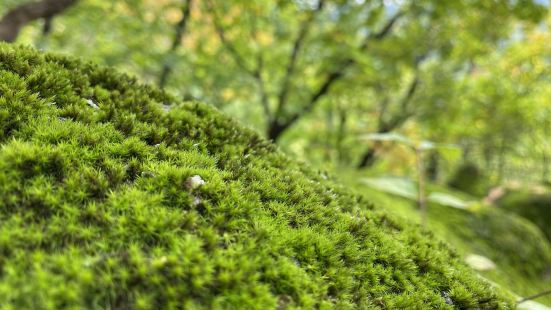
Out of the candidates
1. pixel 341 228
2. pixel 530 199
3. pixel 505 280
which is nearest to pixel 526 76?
pixel 530 199

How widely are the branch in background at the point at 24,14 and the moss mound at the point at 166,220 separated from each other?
→ 13.9 ft

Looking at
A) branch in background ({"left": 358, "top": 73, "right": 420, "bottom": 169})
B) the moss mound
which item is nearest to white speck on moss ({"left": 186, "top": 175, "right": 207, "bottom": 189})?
the moss mound

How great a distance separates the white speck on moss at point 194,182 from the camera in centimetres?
239

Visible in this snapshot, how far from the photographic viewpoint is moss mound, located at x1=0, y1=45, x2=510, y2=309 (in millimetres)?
1722

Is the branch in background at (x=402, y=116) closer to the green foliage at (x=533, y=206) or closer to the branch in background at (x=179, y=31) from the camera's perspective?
the green foliage at (x=533, y=206)

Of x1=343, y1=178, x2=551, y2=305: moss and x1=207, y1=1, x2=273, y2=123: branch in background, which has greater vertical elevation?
x1=207, y1=1, x2=273, y2=123: branch in background

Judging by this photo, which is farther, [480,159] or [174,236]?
[480,159]

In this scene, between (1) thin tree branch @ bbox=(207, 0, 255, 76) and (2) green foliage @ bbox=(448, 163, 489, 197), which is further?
(2) green foliage @ bbox=(448, 163, 489, 197)

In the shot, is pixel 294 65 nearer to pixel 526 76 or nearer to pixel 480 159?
pixel 526 76

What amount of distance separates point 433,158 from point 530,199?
10.8 m

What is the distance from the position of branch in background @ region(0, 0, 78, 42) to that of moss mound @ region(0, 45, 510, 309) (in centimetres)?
424

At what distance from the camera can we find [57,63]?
123 inches

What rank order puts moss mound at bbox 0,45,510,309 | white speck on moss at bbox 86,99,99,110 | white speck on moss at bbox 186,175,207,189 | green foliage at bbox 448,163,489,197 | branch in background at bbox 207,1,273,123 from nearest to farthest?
1. moss mound at bbox 0,45,510,309
2. white speck on moss at bbox 186,175,207,189
3. white speck on moss at bbox 86,99,99,110
4. branch in background at bbox 207,1,273,123
5. green foliage at bbox 448,163,489,197

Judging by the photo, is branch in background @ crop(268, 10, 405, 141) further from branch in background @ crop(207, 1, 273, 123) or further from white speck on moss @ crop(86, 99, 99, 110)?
white speck on moss @ crop(86, 99, 99, 110)
